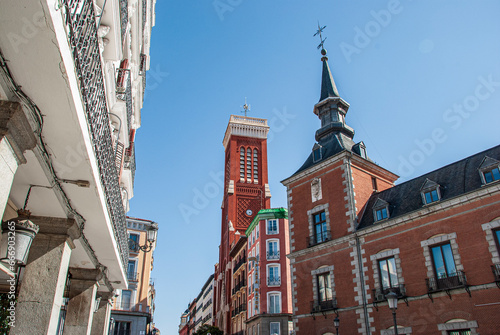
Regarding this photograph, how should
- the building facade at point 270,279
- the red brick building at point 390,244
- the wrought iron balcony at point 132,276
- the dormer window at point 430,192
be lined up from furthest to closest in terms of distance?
the wrought iron balcony at point 132,276, the building facade at point 270,279, the dormer window at point 430,192, the red brick building at point 390,244

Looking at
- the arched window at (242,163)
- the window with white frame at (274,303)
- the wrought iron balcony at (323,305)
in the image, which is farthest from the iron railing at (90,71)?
the arched window at (242,163)

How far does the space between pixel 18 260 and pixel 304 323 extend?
70.4ft

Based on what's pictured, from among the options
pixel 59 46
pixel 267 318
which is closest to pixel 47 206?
pixel 59 46

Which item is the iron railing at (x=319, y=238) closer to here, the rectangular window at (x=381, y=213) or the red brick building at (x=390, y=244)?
the red brick building at (x=390, y=244)

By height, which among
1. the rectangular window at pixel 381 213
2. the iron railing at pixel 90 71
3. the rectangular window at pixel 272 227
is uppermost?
the rectangular window at pixel 272 227

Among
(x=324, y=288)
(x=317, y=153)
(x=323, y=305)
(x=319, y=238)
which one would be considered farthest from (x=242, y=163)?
(x=323, y=305)

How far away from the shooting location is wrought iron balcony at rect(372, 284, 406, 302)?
768 inches

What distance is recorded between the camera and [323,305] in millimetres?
23141

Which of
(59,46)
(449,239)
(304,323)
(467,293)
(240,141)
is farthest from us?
(240,141)

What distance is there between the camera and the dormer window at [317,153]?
92.5ft

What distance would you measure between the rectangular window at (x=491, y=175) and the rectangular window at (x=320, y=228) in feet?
31.8

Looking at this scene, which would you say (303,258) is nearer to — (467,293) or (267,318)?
(467,293)

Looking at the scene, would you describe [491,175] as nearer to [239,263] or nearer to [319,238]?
[319,238]

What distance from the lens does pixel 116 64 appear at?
11133 millimetres
